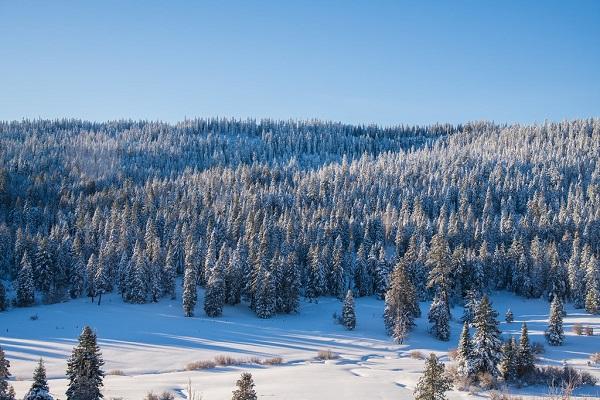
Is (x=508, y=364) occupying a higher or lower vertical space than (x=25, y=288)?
higher

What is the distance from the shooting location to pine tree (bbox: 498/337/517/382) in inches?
1423

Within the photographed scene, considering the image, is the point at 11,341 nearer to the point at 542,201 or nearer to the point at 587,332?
the point at 587,332

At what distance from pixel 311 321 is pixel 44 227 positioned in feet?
264

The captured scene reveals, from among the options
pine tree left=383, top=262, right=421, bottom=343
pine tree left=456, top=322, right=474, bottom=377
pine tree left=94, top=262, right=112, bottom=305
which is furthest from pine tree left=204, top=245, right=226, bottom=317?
pine tree left=456, top=322, right=474, bottom=377

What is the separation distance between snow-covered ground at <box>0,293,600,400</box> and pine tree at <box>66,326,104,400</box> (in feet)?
8.80

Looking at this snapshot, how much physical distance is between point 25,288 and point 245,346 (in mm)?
46895

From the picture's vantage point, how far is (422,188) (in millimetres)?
173250

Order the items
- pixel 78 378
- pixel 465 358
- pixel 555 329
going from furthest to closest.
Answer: pixel 555 329
pixel 465 358
pixel 78 378

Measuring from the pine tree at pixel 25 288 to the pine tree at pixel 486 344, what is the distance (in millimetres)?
76365

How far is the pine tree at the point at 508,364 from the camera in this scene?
119ft

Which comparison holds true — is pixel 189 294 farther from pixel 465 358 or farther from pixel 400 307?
pixel 465 358

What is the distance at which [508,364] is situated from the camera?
3650 cm

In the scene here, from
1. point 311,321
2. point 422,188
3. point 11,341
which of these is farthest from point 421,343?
point 422,188

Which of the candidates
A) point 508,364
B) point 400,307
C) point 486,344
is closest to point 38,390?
point 486,344
